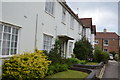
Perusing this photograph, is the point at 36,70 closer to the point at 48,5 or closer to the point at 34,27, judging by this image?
the point at 34,27

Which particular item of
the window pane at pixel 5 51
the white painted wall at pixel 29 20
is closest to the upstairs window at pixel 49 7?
the white painted wall at pixel 29 20

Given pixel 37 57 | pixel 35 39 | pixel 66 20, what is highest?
pixel 66 20

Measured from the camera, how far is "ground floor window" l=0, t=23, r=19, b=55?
657cm

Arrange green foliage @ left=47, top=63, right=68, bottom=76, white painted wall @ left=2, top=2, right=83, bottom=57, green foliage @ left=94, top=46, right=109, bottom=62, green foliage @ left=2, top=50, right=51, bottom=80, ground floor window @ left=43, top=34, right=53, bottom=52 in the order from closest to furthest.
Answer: green foliage @ left=2, top=50, right=51, bottom=80
white painted wall @ left=2, top=2, right=83, bottom=57
green foliage @ left=47, top=63, right=68, bottom=76
ground floor window @ left=43, top=34, right=53, bottom=52
green foliage @ left=94, top=46, right=109, bottom=62

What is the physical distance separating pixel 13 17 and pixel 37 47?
3.11 m

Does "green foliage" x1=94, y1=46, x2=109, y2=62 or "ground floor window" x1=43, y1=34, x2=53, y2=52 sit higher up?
"ground floor window" x1=43, y1=34, x2=53, y2=52

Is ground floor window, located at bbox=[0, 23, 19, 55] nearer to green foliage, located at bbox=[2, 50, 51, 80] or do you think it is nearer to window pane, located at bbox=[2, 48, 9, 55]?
window pane, located at bbox=[2, 48, 9, 55]

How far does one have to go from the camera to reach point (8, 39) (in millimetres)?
7023

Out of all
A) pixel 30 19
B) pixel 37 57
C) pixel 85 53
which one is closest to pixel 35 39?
pixel 30 19

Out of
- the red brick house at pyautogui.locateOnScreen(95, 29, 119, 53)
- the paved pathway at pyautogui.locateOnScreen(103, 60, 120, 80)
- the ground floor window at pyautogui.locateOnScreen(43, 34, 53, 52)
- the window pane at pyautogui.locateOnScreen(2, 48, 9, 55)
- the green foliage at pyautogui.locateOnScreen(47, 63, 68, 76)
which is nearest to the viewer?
the window pane at pyautogui.locateOnScreen(2, 48, 9, 55)

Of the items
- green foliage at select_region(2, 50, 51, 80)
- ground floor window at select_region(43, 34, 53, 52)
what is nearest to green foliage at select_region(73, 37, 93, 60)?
ground floor window at select_region(43, 34, 53, 52)

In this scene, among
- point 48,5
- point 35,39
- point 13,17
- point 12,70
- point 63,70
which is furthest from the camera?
point 48,5

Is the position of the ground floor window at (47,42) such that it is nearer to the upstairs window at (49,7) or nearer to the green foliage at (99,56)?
the upstairs window at (49,7)

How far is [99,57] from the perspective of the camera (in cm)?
2298
